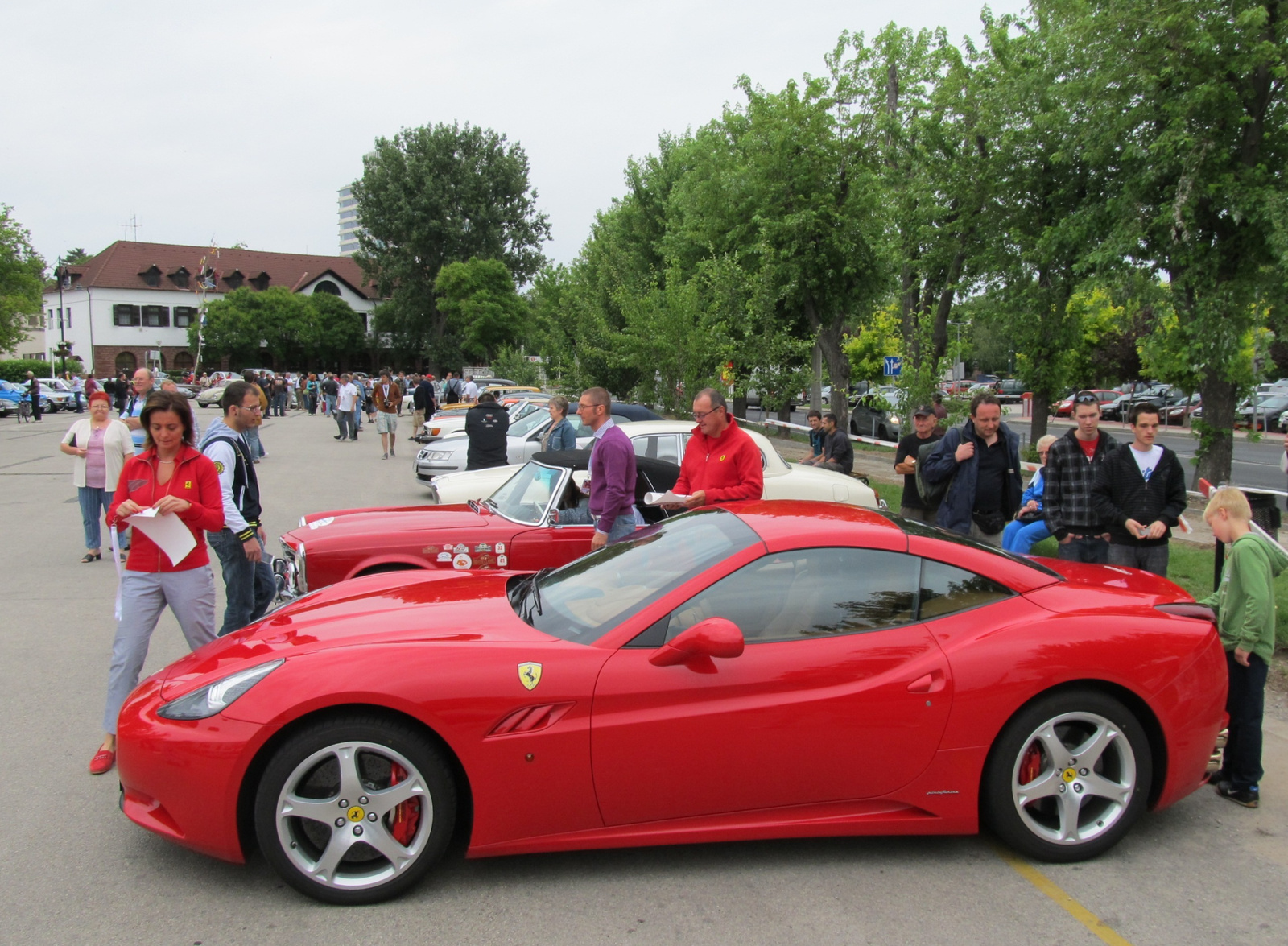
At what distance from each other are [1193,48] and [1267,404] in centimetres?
3050

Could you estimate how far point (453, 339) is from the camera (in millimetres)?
72875

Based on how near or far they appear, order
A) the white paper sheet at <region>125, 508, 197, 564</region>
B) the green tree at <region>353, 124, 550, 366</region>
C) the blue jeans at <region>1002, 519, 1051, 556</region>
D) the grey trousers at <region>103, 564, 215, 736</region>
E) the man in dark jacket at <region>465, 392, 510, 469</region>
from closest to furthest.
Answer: the grey trousers at <region>103, 564, 215, 736</region> < the white paper sheet at <region>125, 508, 197, 564</region> < the blue jeans at <region>1002, 519, 1051, 556</region> < the man in dark jacket at <region>465, 392, 510, 469</region> < the green tree at <region>353, 124, 550, 366</region>

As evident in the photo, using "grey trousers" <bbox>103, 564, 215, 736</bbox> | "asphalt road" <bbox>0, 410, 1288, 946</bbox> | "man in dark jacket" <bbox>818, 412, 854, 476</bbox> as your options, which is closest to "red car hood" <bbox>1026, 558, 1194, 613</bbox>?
"asphalt road" <bbox>0, 410, 1288, 946</bbox>

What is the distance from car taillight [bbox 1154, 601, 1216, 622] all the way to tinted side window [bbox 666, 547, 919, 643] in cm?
116

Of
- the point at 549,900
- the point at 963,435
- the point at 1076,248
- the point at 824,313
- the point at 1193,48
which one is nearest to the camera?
the point at 549,900

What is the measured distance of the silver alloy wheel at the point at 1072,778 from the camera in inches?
150

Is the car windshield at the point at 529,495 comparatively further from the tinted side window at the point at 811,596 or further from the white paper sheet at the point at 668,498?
the tinted side window at the point at 811,596

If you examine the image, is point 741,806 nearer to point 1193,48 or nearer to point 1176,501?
point 1176,501

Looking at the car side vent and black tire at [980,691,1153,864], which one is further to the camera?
black tire at [980,691,1153,864]

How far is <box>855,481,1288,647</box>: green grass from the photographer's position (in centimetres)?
664

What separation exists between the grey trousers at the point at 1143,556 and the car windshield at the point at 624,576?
3101mm

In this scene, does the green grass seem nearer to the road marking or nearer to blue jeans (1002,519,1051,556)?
blue jeans (1002,519,1051,556)

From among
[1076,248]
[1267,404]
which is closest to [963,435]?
[1076,248]

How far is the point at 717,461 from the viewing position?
6.86 metres
